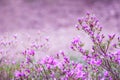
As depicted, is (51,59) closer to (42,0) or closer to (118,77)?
(118,77)

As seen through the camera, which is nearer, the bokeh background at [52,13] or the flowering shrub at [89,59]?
the flowering shrub at [89,59]

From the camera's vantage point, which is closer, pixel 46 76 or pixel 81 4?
pixel 46 76

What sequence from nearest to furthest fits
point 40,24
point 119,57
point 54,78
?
point 119,57 < point 54,78 < point 40,24

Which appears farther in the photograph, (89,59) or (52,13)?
(52,13)

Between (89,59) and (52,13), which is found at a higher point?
(89,59)

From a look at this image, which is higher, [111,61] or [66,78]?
[111,61]

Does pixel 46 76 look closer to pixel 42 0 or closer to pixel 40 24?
pixel 40 24

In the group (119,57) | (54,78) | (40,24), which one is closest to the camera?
(119,57)

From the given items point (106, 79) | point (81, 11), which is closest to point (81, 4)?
point (81, 11)

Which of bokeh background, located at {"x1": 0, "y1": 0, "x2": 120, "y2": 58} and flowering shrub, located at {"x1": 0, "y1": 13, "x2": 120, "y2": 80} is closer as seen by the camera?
flowering shrub, located at {"x1": 0, "y1": 13, "x2": 120, "y2": 80}

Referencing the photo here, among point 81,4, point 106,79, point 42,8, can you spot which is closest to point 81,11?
point 81,4
